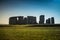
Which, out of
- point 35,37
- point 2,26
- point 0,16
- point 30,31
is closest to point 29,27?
point 30,31

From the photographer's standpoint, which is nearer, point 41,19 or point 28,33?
point 28,33

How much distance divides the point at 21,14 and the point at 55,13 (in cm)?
60

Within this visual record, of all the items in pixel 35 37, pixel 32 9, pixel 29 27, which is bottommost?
pixel 35 37

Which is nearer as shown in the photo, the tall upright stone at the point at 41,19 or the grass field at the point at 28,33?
the grass field at the point at 28,33

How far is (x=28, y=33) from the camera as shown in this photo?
1.94m

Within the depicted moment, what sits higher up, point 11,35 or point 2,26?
point 2,26

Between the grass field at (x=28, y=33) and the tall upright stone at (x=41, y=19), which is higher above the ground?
the tall upright stone at (x=41, y=19)

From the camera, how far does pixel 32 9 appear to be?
216 cm

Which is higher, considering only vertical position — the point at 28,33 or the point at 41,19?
the point at 41,19

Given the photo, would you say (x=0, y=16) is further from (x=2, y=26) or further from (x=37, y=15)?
(x=37, y=15)

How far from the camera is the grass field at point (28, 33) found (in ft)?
6.29

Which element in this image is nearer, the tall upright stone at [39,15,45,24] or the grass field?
the grass field

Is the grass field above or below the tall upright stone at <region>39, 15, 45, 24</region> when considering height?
below

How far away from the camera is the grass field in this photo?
1918 millimetres
